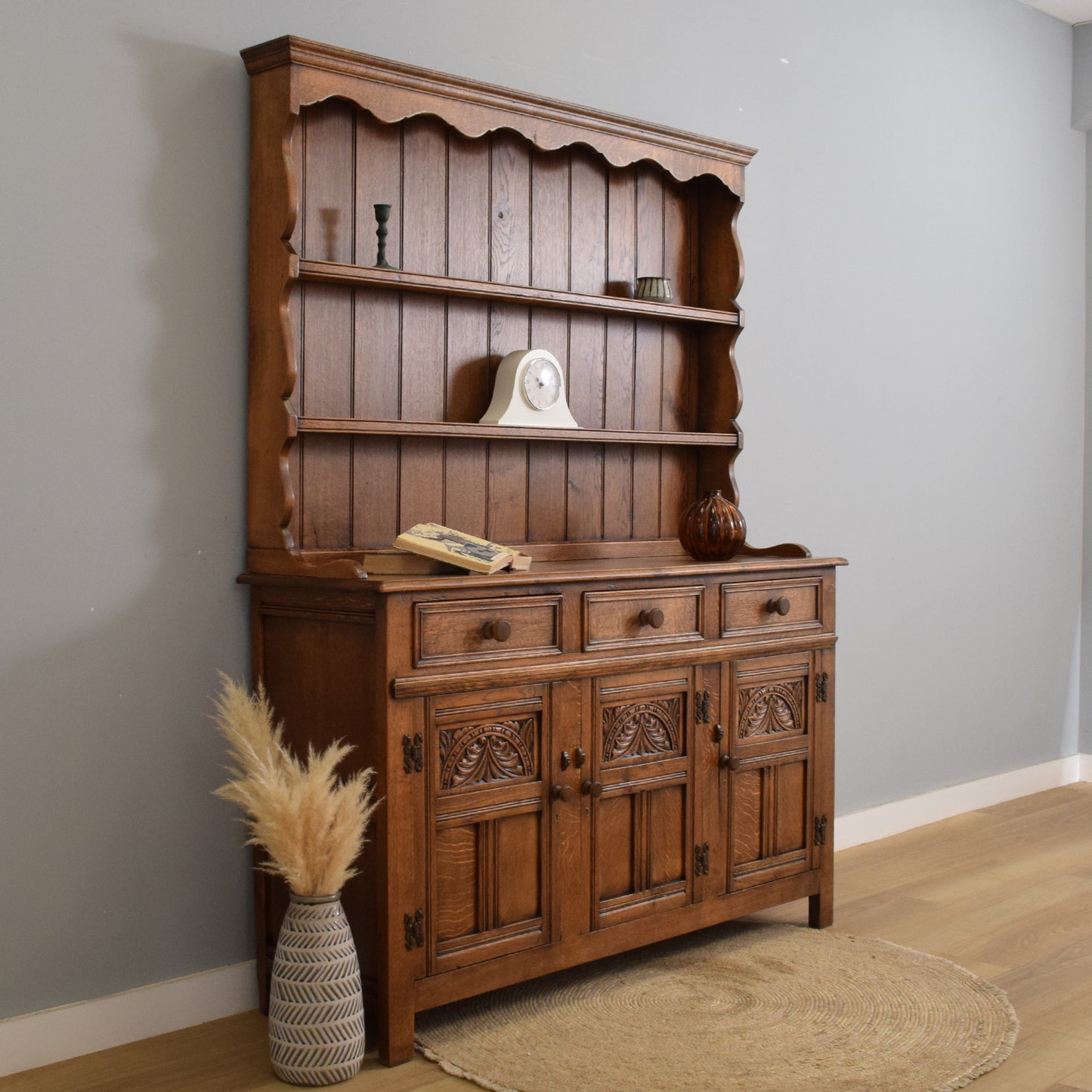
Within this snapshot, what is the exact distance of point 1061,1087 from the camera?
8.10ft

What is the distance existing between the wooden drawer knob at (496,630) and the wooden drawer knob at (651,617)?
408 millimetres

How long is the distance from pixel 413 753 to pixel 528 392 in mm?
1020

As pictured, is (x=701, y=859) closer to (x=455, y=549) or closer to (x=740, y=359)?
(x=455, y=549)

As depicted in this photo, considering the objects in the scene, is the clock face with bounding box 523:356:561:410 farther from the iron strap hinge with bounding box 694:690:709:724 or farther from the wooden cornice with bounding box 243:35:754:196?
the iron strap hinge with bounding box 694:690:709:724

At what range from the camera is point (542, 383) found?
3176 millimetres

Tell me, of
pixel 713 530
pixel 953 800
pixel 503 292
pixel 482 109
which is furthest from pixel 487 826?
pixel 953 800

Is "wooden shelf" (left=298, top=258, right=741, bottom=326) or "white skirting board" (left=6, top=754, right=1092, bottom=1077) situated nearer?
"white skirting board" (left=6, top=754, right=1092, bottom=1077)

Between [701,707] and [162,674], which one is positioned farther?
[701,707]

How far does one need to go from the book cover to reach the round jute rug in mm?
968

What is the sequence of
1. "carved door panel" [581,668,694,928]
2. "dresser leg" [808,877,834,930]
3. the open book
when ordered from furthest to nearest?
"dresser leg" [808,877,834,930], "carved door panel" [581,668,694,928], the open book

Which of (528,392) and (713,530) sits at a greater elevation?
(528,392)

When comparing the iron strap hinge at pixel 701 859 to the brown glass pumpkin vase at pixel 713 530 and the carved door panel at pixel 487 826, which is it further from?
the brown glass pumpkin vase at pixel 713 530

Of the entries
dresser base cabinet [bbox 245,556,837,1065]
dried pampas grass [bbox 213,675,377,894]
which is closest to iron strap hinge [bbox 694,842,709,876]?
dresser base cabinet [bbox 245,556,837,1065]

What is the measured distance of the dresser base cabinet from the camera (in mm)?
2535
